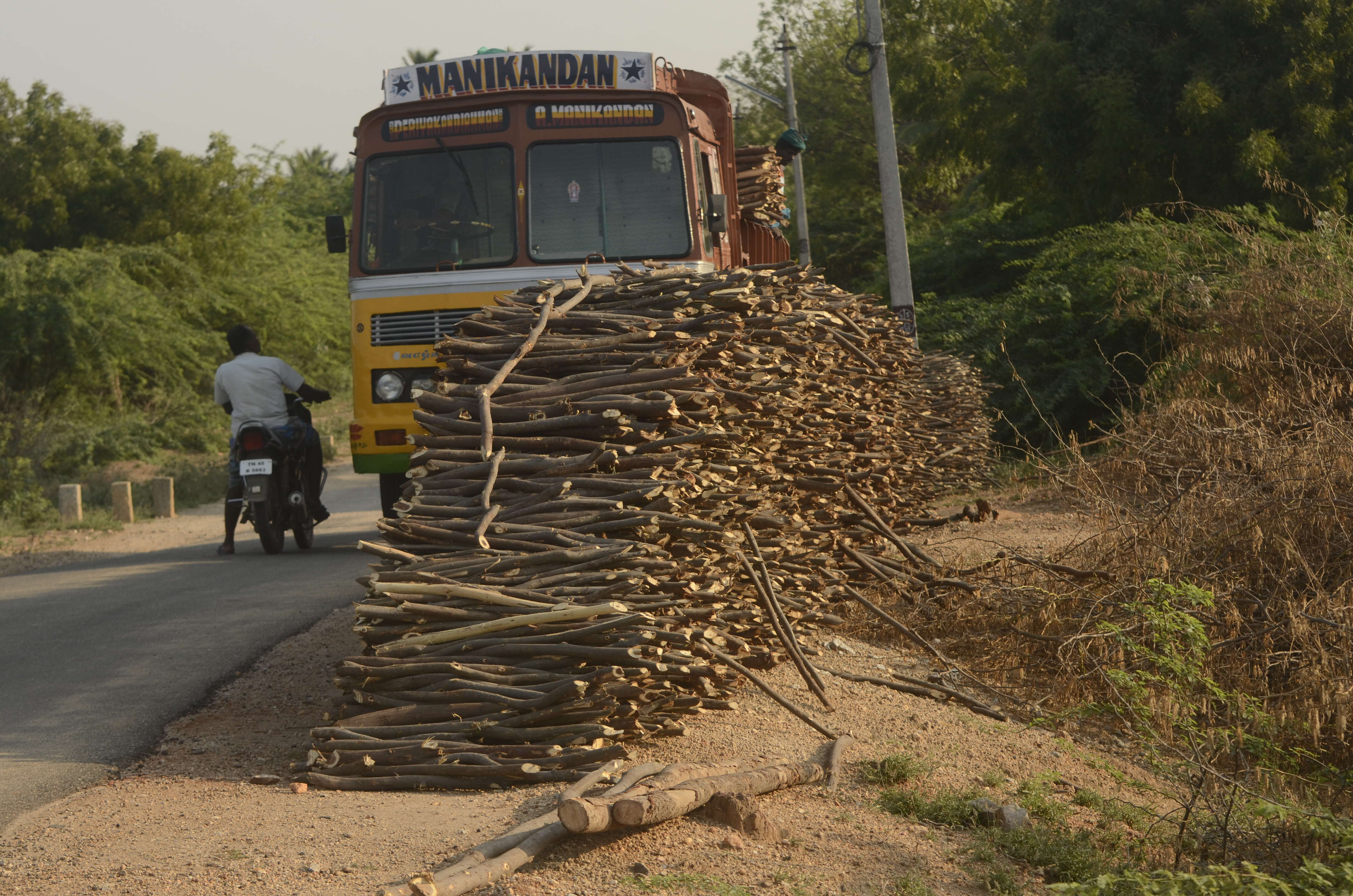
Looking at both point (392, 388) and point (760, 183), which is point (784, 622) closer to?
point (392, 388)

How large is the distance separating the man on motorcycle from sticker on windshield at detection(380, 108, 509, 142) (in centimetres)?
238

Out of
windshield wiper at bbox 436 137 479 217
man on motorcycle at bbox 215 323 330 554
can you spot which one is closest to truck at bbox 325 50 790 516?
windshield wiper at bbox 436 137 479 217

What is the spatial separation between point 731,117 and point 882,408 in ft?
9.06

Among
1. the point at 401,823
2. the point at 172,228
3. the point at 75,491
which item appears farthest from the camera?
the point at 172,228

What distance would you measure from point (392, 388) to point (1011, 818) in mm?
5533

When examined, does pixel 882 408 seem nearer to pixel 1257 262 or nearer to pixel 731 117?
pixel 731 117

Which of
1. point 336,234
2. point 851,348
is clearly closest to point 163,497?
point 336,234

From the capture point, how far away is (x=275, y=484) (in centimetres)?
1066

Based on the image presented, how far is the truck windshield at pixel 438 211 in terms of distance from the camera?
28.8 ft

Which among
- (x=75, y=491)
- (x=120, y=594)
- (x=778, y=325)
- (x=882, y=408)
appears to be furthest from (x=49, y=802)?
(x=75, y=491)

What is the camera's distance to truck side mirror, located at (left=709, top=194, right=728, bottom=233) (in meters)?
9.03

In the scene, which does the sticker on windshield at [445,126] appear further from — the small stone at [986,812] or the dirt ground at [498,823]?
the small stone at [986,812]

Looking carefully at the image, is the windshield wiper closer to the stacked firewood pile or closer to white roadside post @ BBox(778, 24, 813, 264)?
the stacked firewood pile

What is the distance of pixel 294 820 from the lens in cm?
416
